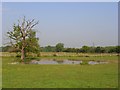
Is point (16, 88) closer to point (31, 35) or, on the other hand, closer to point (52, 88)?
point (52, 88)

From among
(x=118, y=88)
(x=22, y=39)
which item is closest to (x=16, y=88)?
(x=118, y=88)

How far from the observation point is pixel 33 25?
2457 inches

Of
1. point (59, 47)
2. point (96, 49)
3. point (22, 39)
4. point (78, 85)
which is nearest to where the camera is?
point (78, 85)

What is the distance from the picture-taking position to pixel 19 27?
60906mm

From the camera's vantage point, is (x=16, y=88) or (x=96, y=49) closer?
(x=16, y=88)

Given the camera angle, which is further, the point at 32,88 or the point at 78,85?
the point at 78,85

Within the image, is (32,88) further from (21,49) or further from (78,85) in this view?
(21,49)

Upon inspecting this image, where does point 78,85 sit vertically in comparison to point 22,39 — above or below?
below

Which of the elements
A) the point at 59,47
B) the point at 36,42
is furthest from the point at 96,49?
the point at 36,42

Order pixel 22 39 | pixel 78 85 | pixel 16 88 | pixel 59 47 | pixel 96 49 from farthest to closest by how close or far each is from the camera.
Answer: pixel 59 47 < pixel 96 49 < pixel 22 39 < pixel 78 85 < pixel 16 88

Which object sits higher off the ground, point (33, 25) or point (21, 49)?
point (33, 25)

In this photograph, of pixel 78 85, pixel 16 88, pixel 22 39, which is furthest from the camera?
pixel 22 39

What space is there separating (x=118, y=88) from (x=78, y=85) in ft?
8.43

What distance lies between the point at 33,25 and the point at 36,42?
406 cm
